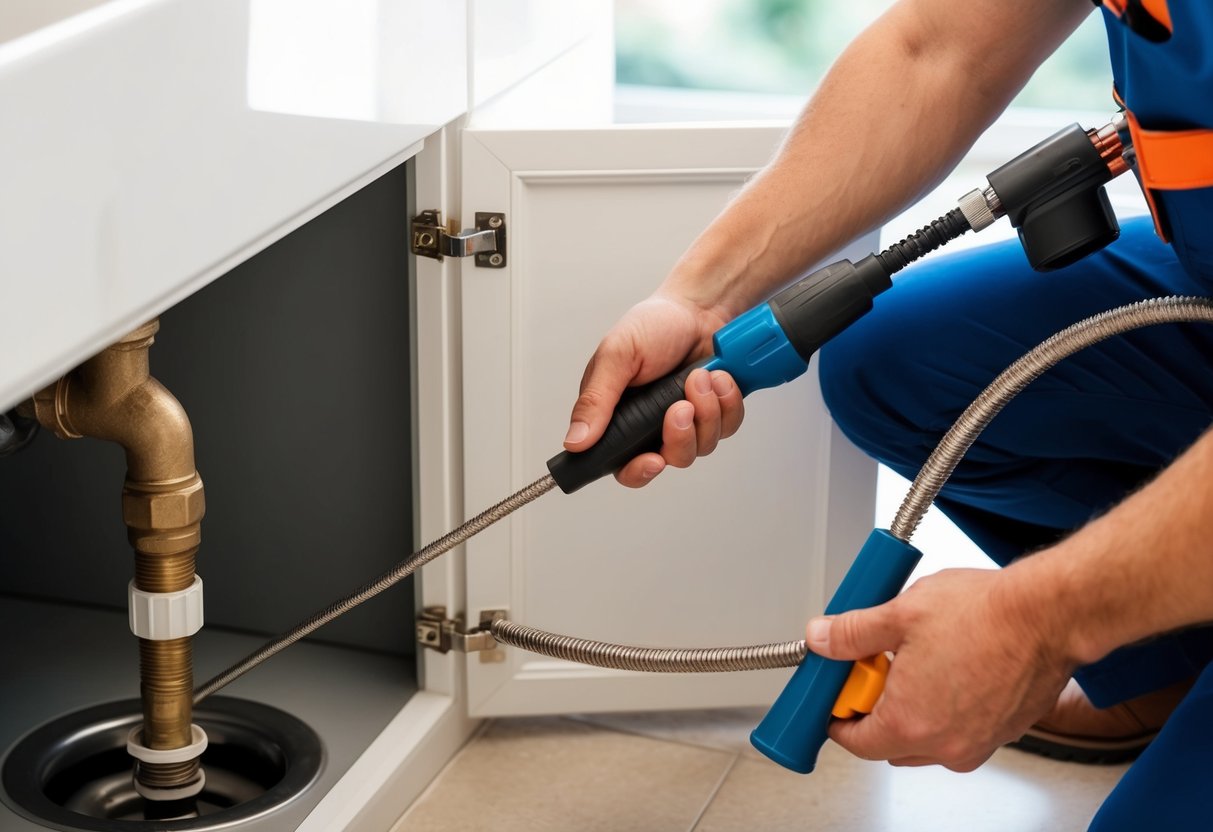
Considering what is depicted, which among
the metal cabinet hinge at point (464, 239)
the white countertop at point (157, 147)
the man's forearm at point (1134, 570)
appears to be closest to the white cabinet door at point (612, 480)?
the metal cabinet hinge at point (464, 239)

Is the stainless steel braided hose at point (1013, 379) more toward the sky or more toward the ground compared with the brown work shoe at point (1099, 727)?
more toward the sky

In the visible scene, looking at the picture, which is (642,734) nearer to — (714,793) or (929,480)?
(714,793)

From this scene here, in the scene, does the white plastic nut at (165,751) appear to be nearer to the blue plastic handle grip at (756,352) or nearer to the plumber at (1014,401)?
the plumber at (1014,401)

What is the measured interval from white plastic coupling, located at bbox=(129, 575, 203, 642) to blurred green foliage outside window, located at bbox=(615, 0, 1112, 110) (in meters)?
2.94

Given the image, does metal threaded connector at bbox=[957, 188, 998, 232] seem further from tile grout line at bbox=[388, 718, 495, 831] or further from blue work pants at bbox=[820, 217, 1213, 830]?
tile grout line at bbox=[388, 718, 495, 831]

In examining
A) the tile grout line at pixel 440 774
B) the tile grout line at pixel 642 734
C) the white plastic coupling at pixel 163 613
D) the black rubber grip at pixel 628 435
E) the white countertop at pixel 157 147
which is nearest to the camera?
the white countertop at pixel 157 147

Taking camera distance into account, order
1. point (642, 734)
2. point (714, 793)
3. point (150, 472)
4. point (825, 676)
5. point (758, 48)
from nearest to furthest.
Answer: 1. point (825, 676)
2. point (150, 472)
3. point (714, 793)
4. point (642, 734)
5. point (758, 48)

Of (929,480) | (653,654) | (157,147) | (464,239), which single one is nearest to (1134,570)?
(929,480)

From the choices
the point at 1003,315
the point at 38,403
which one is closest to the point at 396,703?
the point at 38,403

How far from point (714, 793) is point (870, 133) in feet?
2.17

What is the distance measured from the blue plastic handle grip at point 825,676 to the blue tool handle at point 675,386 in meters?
0.14

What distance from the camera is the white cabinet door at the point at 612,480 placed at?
1277 mm

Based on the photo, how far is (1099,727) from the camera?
140 centimetres

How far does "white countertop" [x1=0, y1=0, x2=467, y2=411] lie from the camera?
64 centimetres
